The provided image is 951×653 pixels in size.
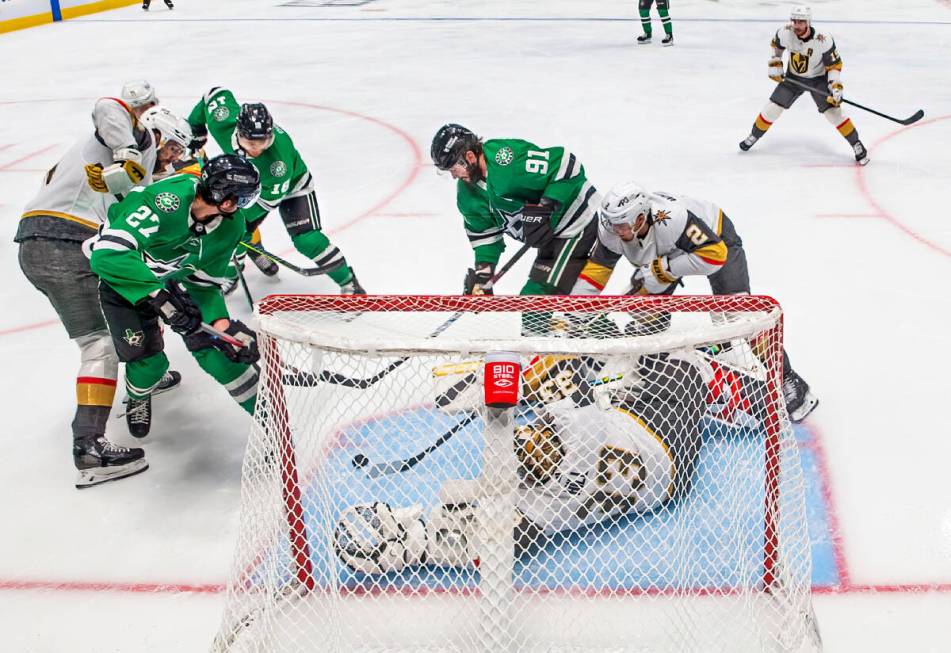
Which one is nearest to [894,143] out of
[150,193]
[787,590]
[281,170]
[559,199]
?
[559,199]

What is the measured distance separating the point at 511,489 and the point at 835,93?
453 cm

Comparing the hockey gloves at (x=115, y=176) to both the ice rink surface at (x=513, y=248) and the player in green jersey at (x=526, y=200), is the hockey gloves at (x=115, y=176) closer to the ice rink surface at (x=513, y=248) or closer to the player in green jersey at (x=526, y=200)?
the ice rink surface at (x=513, y=248)

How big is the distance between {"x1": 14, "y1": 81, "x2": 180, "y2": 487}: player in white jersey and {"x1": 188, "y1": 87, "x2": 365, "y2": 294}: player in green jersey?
484 millimetres

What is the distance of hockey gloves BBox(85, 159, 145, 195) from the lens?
3.21m

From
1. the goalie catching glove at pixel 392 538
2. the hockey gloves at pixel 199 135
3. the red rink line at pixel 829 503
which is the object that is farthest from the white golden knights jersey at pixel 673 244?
the hockey gloves at pixel 199 135

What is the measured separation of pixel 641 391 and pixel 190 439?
5.59 ft

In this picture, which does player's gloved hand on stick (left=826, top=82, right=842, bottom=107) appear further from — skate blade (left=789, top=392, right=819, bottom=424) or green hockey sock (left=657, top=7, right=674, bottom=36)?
green hockey sock (left=657, top=7, right=674, bottom=36)

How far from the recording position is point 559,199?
3311 mm

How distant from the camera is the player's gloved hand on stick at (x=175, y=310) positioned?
2.77 metres

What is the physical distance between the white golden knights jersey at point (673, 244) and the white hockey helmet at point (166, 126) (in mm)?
1695

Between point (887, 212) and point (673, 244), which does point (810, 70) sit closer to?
point (887, 212)

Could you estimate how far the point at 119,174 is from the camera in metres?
3.21

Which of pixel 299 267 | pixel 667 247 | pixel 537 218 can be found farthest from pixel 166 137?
pixel 667 247

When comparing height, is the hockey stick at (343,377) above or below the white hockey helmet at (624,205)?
below
